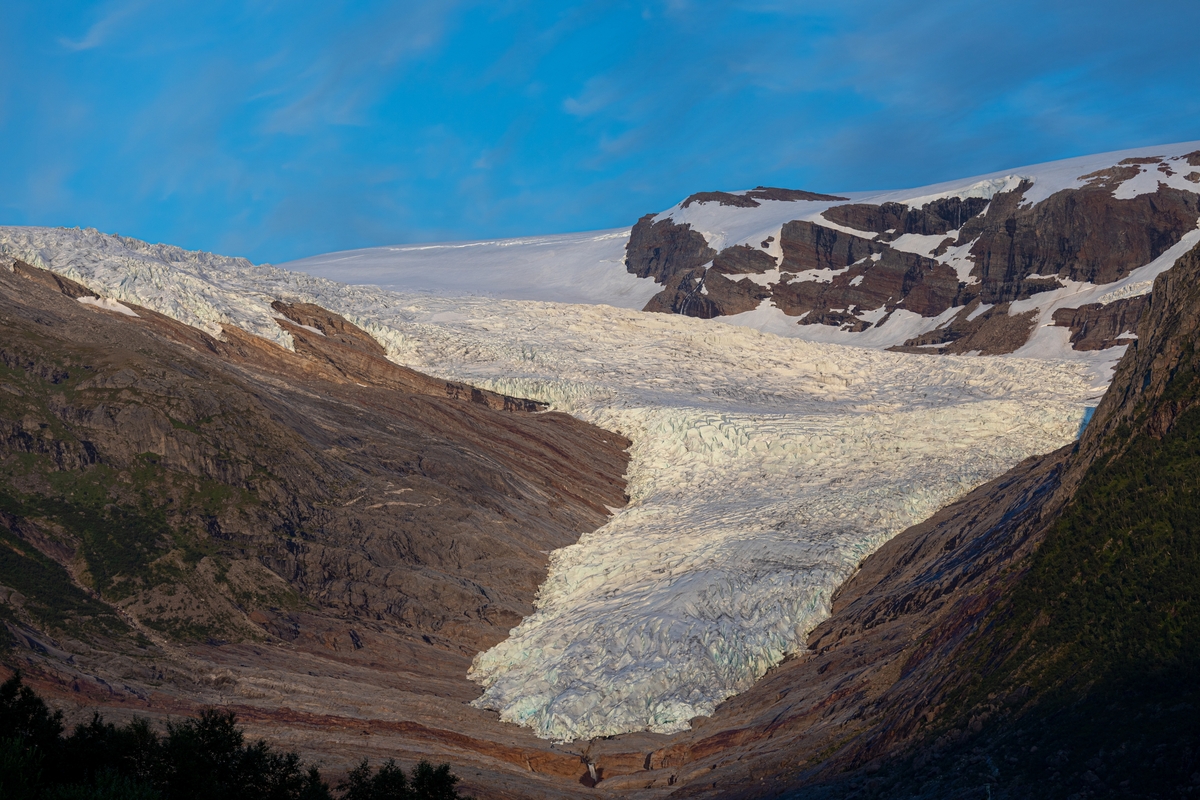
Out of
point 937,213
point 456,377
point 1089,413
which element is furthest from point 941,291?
point 456,377

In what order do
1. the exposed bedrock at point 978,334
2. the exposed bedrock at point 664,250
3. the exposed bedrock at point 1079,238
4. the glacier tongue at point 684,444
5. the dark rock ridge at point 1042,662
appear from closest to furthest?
1. the dark rock ridge at point 1042,662
2. the glacier tongue at point 684,444
3. the exposed bedrock at point 978,334
4. the exposed bedrock at point 1079,238
5. the exposed bedrock at point 664,250

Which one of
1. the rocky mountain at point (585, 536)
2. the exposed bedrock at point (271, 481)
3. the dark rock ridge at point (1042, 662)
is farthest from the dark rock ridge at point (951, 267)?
the dark rock ridge at point (1042, 662)

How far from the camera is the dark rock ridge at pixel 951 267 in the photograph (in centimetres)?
11000

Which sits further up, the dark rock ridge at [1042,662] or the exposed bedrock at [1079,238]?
the exposed bedrock at [1079,238]

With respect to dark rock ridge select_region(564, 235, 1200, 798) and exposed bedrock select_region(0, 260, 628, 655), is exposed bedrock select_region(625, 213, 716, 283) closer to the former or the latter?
exposed bedrock select_region(0, 260, 628, 655)

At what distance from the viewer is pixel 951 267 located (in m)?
123

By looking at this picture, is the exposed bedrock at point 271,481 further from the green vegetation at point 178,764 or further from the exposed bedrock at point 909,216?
the exposed bedrock at point 909,216

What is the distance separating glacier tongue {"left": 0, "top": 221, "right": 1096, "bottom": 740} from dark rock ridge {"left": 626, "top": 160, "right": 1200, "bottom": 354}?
131 ft

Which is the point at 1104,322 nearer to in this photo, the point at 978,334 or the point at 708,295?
the point at 978,334

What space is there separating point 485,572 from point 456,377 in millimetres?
21097

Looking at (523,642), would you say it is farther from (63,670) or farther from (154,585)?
(63,670)

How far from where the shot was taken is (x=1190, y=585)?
74.5 ft

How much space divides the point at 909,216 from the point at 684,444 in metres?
86.9

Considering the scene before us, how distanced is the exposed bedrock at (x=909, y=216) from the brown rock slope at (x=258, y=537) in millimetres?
89203
